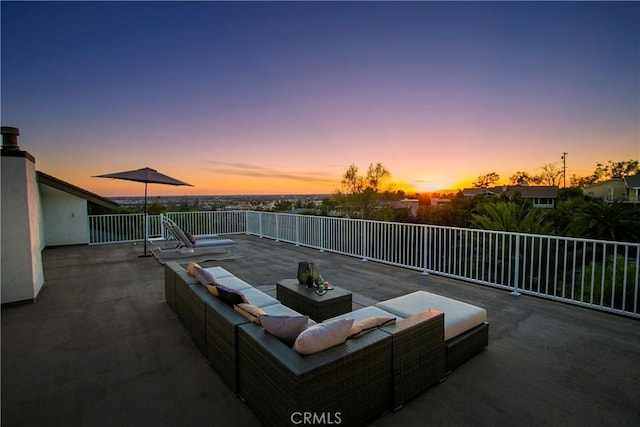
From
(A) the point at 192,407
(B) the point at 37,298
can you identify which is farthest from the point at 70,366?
(B) the point at 37,298

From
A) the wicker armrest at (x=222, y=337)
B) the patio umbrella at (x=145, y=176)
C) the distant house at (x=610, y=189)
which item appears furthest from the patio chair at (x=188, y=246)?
the distant house at (x=610, y=189)

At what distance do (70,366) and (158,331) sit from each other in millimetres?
827

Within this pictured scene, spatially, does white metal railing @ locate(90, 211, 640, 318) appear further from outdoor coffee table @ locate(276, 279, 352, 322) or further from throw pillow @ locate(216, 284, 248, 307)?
throw pillow @ locate(216, 284, 248, 307)

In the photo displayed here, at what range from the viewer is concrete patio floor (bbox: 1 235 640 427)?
204cm

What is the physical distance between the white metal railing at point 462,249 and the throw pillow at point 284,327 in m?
3.44

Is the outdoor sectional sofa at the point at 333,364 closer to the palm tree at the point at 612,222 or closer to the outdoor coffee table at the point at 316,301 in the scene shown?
the outdoor coffee table at the point at 316,301

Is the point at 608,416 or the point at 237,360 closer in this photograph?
the point at 608,416

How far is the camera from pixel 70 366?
107 inches

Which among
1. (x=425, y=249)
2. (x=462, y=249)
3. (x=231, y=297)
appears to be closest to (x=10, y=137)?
(x=231, y=297)

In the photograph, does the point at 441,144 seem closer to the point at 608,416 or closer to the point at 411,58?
the point at 411,58

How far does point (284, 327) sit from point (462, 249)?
7.37 m

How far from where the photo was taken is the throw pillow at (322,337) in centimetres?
169

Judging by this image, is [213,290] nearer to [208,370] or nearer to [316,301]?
[208,370]

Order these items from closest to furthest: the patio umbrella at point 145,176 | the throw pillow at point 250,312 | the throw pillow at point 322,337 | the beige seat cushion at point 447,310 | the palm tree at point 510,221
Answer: the throw pillow at point 322,337
the throw pillow at point 250,312
the beige seat cushion at point 447,310
the patio umbrella at point 145,176
the palm tree at point 510,221
